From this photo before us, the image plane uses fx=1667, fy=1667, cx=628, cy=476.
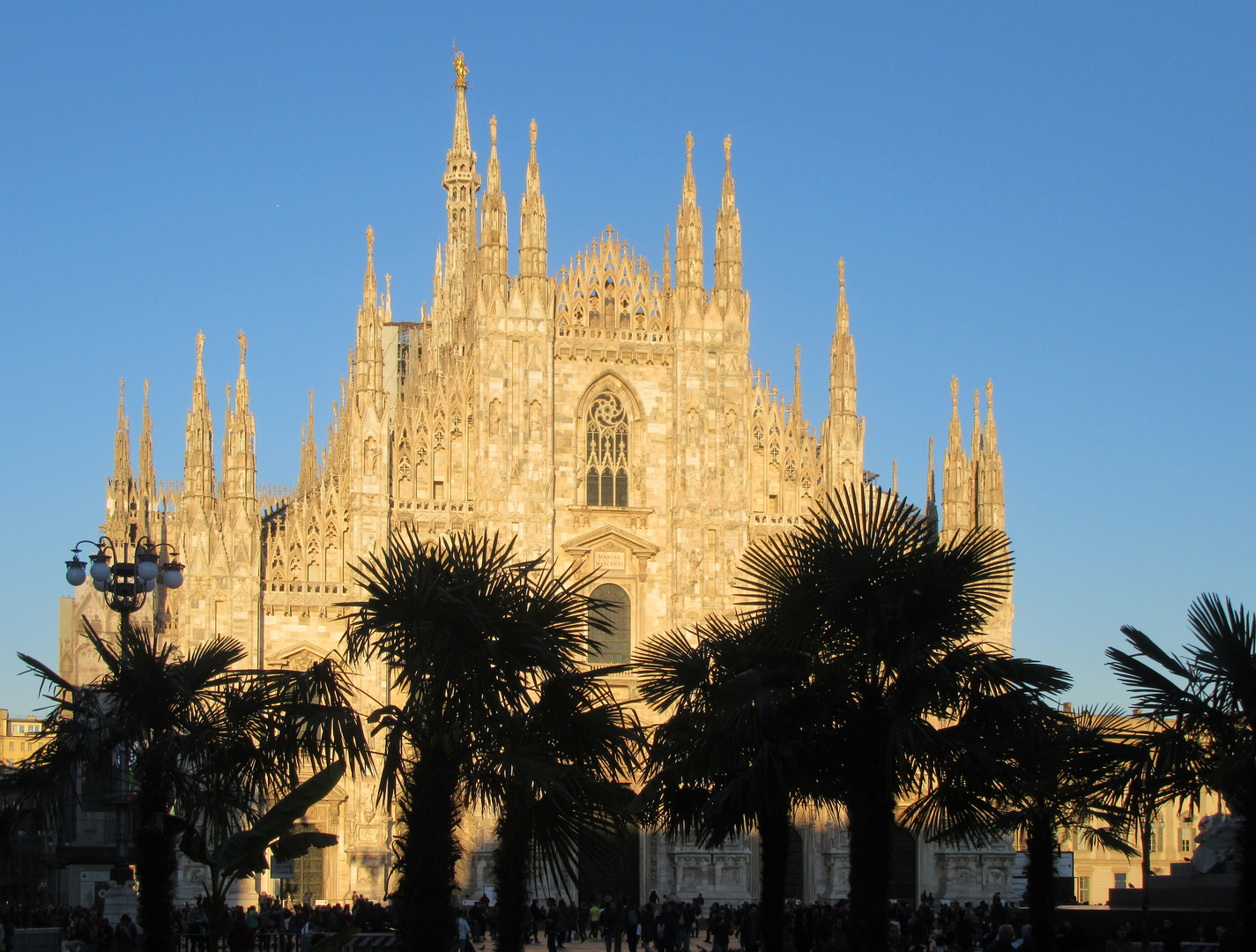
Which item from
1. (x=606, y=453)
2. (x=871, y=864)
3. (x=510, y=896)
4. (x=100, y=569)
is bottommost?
(x=510, y=896)

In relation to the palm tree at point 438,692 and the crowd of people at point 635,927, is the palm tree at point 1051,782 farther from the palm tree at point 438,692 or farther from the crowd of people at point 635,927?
the palm tree at point 438,692

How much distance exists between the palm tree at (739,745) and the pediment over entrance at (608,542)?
20.4 meters

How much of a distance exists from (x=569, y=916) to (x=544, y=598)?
800 inches

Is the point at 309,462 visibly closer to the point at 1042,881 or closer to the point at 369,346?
the point at 369,346

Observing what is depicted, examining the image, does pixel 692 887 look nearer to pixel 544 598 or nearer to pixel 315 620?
pixel 315 620

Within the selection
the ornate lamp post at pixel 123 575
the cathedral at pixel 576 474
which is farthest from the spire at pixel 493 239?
the ornate lamp post at pixel 123 575

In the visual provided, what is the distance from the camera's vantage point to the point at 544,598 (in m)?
22.4

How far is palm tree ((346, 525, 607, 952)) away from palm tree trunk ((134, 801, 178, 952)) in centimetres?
300

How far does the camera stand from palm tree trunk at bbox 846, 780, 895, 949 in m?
20.9

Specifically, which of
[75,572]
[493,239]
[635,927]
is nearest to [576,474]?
[493,239]

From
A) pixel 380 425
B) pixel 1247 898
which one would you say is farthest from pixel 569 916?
pixel 1247 898

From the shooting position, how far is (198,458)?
44844 millimetres

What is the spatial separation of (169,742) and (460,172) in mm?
51370

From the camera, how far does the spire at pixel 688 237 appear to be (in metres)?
47.6
